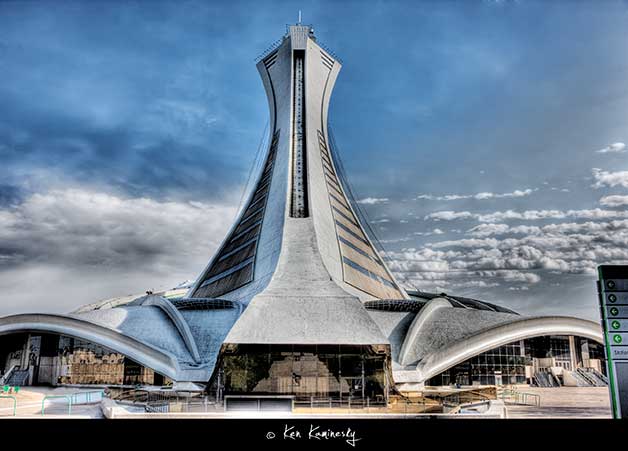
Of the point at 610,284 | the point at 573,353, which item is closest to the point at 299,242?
the point at 573,353

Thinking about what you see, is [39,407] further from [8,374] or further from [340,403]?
[8,374]

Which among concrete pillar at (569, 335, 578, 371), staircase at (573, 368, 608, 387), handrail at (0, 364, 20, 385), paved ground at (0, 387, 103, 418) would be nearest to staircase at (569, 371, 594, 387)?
staircase at (573, 368, 608, 387)

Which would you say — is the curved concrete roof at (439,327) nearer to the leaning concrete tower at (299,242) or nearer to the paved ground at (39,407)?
the leaning concrete tower at (299,242)

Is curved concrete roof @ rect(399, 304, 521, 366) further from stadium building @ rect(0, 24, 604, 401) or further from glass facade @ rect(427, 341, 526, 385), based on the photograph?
glass facade @ rect(427, 341, 526, 385)

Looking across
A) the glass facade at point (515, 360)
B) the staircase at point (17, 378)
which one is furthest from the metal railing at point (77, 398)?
the glass facade at point (515, 360)

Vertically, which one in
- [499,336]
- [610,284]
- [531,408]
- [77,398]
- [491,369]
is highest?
[499,336]
